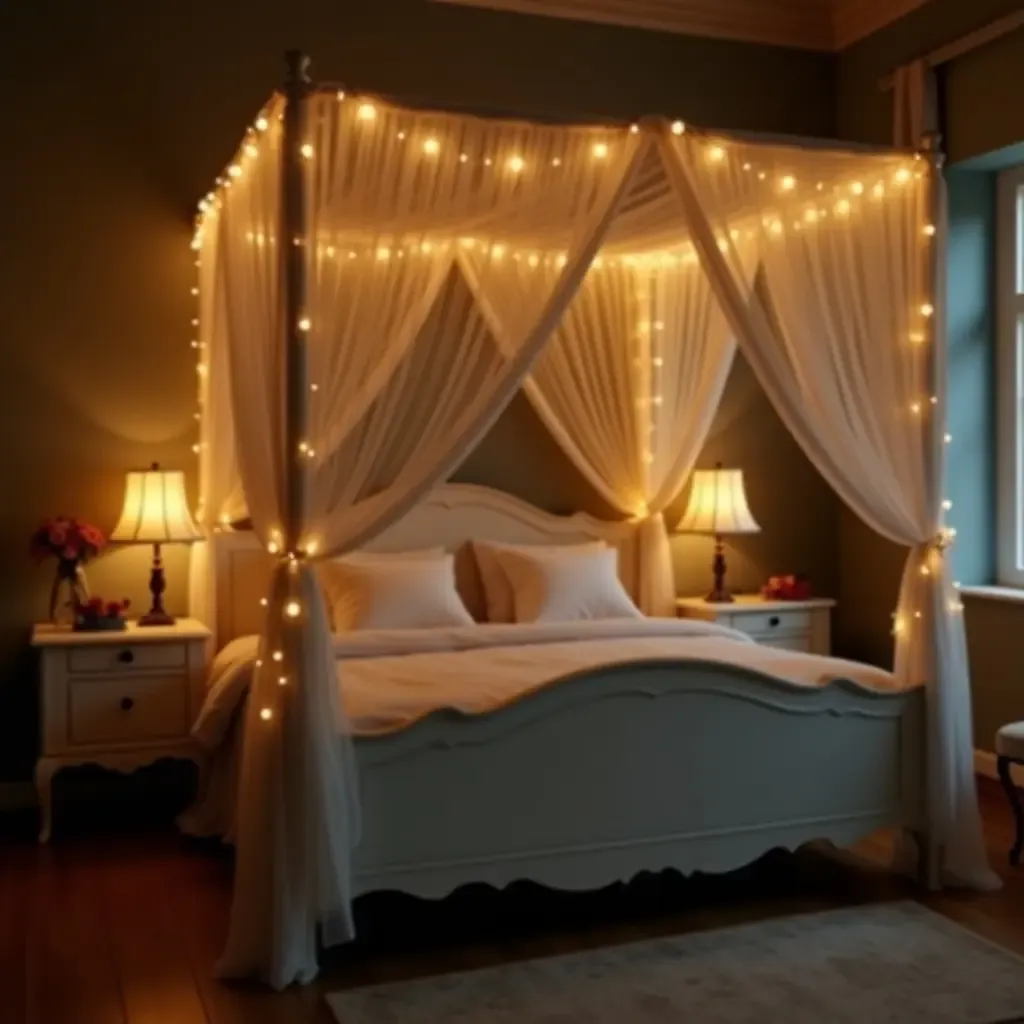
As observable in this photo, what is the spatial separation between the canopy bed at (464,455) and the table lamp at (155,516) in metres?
0.63

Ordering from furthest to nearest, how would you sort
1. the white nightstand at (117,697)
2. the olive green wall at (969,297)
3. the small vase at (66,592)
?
the olive green wall at (969,297), the small vase at (66,592), the white nightstand at (117,697)

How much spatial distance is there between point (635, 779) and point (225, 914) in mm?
1273

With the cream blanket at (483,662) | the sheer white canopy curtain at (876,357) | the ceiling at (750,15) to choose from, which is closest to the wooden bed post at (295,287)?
the cream blanket at (483,662)

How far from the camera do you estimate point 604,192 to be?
12.1 ft

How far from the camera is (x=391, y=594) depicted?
467 cm

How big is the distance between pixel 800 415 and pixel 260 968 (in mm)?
2194

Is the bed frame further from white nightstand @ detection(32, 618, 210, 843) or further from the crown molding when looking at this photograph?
the crown molding

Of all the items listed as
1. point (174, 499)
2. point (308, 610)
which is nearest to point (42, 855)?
point (174, 499)

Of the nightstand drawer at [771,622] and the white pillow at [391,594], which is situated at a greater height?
the white pillow at [391,594]

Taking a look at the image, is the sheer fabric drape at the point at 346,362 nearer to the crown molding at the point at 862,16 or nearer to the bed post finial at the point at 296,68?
the bed post finial at the point at 296,68

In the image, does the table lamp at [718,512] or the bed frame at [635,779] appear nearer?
the bed frame at [635,779]

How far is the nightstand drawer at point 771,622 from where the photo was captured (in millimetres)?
5395

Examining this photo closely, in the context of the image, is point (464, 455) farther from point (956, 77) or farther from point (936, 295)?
point (956, 77)

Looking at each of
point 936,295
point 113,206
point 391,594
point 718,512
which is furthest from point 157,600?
point 936,295
